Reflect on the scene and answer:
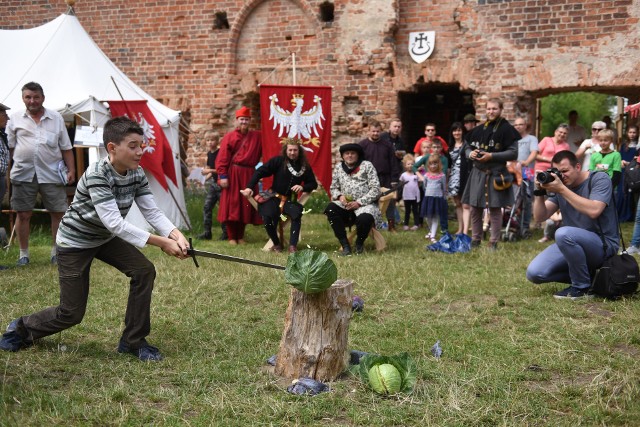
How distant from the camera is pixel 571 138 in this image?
13.2 metres

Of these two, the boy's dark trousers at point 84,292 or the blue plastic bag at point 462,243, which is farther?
the blue plastic bag at point 462,243

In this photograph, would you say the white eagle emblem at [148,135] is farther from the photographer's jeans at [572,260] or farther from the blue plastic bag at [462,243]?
the photographer's jeans at [572,260]

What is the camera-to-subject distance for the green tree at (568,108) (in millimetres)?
33344

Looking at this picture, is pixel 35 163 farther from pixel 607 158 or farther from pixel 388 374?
pixel 607 158

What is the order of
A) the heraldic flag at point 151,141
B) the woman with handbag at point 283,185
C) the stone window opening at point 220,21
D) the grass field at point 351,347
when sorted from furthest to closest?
the stone window opening at point 220,21
the heraldic flag at point 151,141
the woman with handbag at point 283,185
the grass field at point 351,347

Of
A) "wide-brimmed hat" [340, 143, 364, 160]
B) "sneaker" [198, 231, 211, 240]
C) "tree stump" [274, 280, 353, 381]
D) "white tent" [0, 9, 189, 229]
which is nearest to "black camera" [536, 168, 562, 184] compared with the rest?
"tree stump" [274, 280, 353, 381]

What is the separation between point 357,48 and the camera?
13188 mm

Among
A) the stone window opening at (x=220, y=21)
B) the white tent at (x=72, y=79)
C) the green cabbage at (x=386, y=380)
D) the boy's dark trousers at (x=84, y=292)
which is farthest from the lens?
the stone window opening at (x=220, y=21)

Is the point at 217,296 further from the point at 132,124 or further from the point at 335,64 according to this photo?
the point at 335,64

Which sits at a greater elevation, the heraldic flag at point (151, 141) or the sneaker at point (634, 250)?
the heraldic flag at point (151, 141)

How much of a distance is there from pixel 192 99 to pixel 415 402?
38.5ft

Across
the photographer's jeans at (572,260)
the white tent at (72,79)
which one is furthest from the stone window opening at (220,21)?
the photographer's jeans at (572,260)

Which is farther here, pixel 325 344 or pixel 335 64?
pixel 335 64

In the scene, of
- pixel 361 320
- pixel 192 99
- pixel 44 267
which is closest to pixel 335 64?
pixel 192 99
